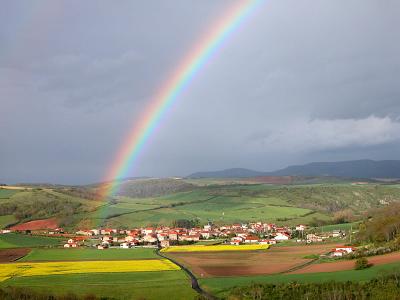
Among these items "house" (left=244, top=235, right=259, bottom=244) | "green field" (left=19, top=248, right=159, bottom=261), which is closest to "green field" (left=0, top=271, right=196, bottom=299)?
"green field" (left=19, top=248, right=159, bottom=261)

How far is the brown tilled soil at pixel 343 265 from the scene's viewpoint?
5300 centimetres

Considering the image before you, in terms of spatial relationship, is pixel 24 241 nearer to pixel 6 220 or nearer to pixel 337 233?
pixel 6 220

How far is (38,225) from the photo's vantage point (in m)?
130

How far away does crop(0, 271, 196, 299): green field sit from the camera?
43.3 m

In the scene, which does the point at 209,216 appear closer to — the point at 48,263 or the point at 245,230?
the point at 245,230

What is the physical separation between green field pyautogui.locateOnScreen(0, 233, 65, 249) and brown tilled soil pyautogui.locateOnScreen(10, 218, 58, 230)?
15.5 metres

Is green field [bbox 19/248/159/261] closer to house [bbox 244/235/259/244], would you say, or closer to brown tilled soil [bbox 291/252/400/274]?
house [bbox 244/235/259/244]

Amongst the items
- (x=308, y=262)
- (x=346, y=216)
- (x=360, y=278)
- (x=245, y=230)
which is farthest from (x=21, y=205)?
(x=360, y=278)

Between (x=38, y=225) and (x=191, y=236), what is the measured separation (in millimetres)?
44390

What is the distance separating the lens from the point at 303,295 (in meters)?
41.4

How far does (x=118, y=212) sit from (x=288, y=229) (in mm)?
59586

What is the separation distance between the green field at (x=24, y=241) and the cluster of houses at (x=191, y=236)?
4.05 m

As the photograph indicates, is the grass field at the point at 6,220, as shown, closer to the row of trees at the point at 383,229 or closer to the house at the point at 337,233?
the house at the point at 337,233

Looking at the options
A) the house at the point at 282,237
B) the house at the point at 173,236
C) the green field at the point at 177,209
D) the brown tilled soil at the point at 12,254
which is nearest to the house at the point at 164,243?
the house at the point at 173,236
